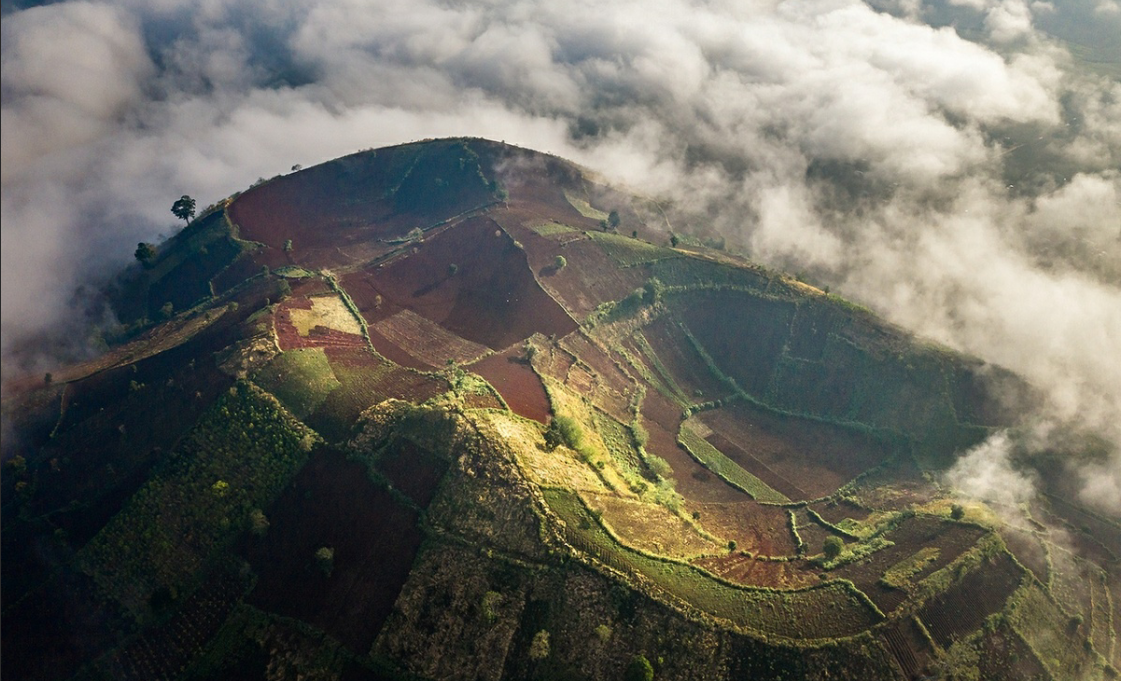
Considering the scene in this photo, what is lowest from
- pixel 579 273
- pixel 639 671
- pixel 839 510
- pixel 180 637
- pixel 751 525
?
pixel 839 510

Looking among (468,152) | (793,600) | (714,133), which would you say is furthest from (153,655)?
(714,133)

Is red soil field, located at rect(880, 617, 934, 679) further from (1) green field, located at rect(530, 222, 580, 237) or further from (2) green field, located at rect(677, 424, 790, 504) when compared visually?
(1) green field, located at rect(530, 222, 580, 237)

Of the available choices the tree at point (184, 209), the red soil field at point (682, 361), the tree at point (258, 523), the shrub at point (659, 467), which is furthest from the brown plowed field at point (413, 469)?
the tree at point (184, 209)

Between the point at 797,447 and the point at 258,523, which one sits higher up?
the point at 258,523

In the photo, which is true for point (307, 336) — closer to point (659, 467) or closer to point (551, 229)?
point (659, 467)

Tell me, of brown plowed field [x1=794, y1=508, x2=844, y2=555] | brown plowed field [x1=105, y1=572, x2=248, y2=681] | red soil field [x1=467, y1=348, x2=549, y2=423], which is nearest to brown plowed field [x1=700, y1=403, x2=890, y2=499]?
brown plowed field [x1=794, y1=508, x2=844, y2=555]

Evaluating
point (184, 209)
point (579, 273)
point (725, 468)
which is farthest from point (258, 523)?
point (184, 209)
